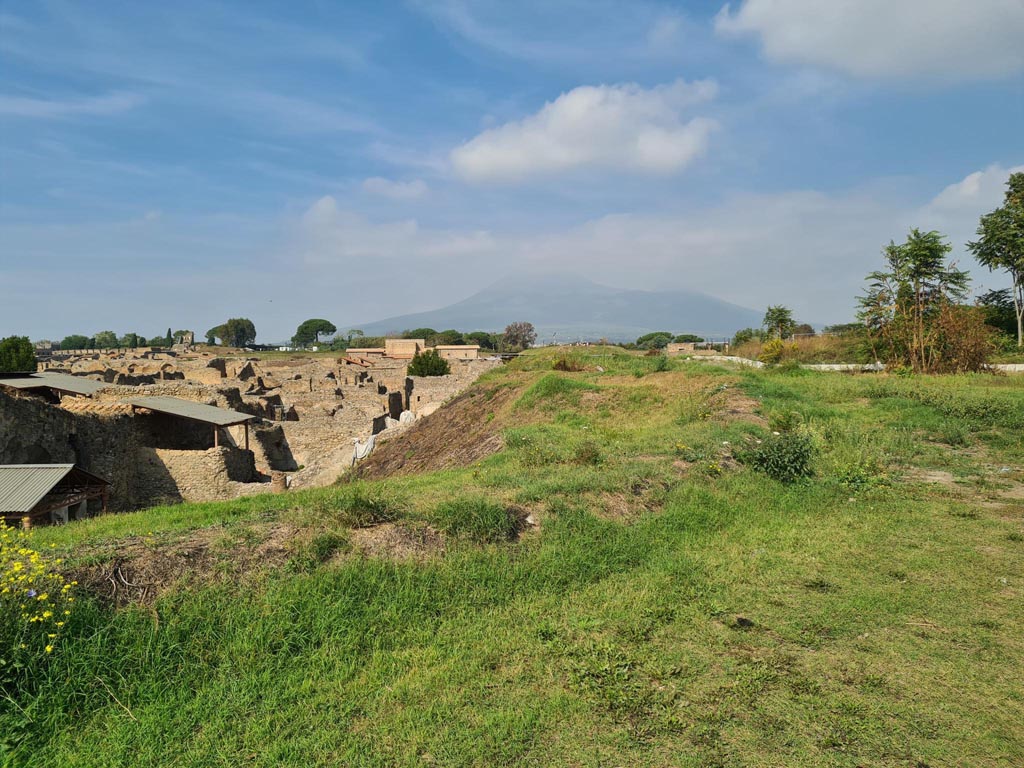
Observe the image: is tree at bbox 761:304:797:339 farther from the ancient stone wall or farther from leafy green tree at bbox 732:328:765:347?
the ancient stone wall

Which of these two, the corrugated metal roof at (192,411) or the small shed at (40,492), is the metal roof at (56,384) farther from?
the small shed at (40,492)

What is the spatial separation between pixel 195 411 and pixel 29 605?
52.8ft

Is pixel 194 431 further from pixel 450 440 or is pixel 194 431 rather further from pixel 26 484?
pixel 26 484

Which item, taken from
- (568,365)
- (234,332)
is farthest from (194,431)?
(234,332)

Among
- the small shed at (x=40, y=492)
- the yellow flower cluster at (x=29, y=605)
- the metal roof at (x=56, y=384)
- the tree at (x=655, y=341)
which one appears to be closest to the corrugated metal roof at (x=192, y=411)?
the metal roof at (x=56, y=384)

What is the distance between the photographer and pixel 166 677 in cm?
405

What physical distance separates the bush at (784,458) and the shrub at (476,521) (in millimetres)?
4931

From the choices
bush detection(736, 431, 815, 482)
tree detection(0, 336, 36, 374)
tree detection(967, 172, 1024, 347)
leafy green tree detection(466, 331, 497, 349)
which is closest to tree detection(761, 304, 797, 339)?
tree detection(967, 172, 1024, 347)

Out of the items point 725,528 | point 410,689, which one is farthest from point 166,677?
point 725,528

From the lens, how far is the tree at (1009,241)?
3011cm

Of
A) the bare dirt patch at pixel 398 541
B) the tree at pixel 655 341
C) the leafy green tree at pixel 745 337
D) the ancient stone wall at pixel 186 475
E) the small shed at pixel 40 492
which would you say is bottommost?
the ancient stone wall at pixel 186 475

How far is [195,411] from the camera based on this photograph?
60.7 ft

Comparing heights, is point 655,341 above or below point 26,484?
above

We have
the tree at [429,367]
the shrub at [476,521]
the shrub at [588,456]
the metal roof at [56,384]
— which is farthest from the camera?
the tree at [429,367]
